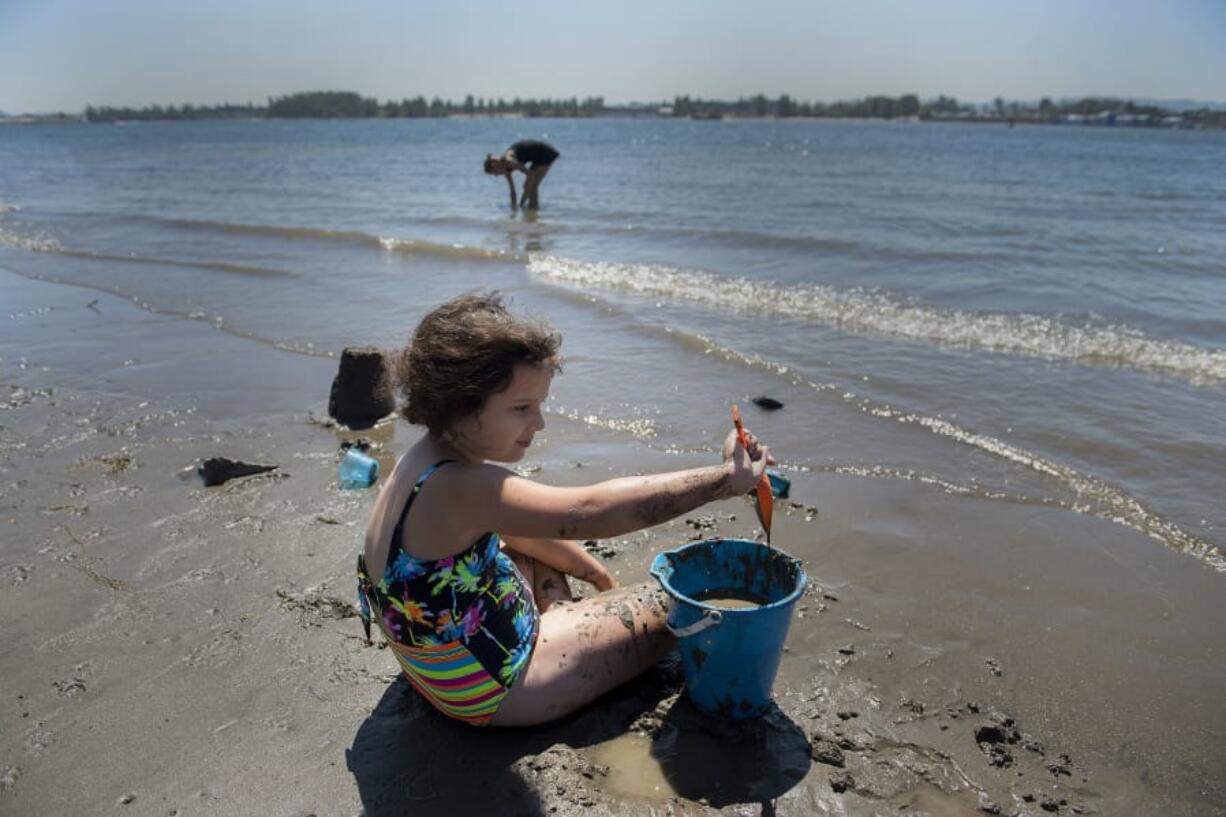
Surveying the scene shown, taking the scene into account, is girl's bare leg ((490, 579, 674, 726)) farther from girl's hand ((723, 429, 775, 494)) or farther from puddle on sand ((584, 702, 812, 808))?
girl's hand ((723, 429, 775, 494))

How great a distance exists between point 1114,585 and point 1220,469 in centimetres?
188

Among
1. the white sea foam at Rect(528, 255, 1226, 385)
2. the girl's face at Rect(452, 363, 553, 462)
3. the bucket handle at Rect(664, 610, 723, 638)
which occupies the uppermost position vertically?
the girl's face at Rect(452, 363, 553, 462)

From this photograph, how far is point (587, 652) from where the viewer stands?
275cm

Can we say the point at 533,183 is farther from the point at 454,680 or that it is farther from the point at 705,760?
the point at 705,760

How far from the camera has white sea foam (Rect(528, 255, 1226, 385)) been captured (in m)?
7.19

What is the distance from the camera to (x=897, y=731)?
275cm

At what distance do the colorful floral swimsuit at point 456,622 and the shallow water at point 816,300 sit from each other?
2.87m

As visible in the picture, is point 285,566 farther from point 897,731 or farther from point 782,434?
point 782,434

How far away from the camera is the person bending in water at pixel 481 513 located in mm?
2330

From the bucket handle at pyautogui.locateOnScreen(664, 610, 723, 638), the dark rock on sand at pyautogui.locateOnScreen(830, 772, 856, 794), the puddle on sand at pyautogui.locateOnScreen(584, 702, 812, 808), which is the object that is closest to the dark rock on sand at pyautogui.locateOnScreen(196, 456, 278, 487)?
the puddle on sand at pyautogui.locateOnScreen(584, 702, 812, 808)

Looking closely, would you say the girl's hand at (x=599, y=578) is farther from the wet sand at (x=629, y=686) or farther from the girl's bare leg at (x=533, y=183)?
the girl's bare leg at (x=533, y=183)

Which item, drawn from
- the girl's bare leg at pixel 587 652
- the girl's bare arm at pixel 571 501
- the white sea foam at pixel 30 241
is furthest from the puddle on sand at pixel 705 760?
the white sea foam at pixel 30 241

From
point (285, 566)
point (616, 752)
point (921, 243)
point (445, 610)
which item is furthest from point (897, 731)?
point (921, 243)

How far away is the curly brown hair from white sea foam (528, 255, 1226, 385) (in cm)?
623
